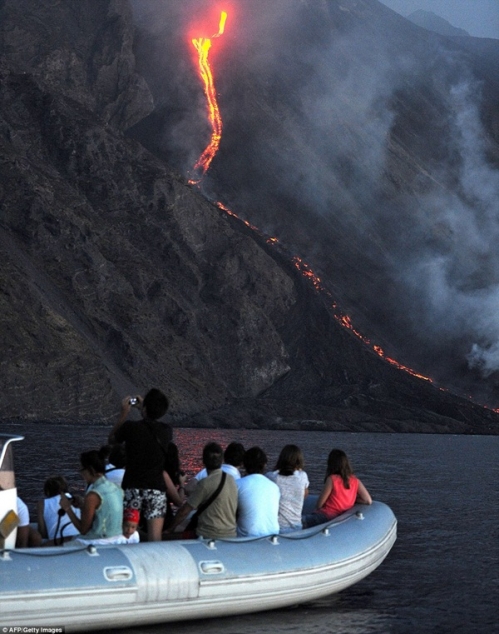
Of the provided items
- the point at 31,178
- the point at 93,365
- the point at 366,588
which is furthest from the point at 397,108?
the point at 366,588

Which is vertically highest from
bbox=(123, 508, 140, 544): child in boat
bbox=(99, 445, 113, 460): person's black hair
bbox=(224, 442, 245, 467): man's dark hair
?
bbox=(224, 442, 245, 467): man's dark hair

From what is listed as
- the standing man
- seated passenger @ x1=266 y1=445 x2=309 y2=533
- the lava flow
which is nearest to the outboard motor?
the standing man

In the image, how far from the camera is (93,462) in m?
13.2

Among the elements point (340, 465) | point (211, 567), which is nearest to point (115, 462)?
point (211, 567)

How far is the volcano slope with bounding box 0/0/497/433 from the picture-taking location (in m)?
85.4

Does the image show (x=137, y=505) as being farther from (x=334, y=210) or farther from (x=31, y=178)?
(x=334, y=210)

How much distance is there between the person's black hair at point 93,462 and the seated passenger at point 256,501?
2448 millimetres

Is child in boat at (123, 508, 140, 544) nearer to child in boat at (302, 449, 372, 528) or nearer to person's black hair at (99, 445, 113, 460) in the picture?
person's black hair at (99, 445, 113, 460)

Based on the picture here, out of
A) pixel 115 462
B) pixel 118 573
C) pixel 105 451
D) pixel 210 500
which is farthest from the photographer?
pixel 115 462

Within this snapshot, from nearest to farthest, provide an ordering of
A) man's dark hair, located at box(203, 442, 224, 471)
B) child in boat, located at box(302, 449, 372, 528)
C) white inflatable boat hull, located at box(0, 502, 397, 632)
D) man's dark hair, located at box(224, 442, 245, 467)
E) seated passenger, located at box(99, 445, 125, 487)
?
1. white inflatable boat hull, located at box(0, 502, 397, 632)
2. man's dark hair, located at box(203, 442, 224, 471)
3. seated passenger, located at box(99, 445, 125, 487)
4. man's dark hair, located at box(224, 442, 245, 467)
5. child in boat, located at box(302, 449, 372, 528)

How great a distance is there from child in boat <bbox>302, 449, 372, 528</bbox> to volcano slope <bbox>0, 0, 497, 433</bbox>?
214ft

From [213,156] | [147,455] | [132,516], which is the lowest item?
[132,516]

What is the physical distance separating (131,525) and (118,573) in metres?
1.18

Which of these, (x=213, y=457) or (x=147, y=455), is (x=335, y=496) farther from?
(x=147, y=455)
